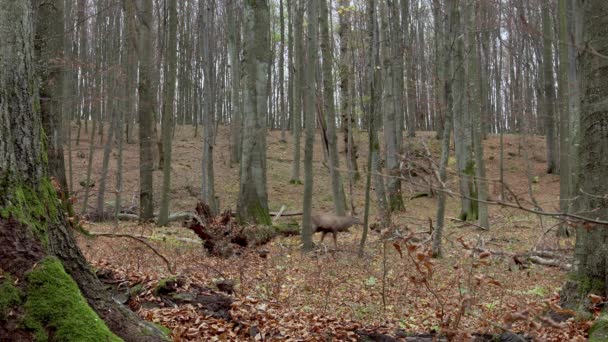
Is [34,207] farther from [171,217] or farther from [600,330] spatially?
[171,217]

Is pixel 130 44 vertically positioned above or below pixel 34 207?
above

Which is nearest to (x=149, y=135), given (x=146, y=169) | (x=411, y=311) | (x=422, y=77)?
(x=146, y=169)

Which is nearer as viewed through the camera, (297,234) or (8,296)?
(8,296)

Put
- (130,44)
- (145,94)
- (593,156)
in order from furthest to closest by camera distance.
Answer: (130,44) < (145,94) < (593,156)

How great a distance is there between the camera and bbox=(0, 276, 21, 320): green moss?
2576 millimetres

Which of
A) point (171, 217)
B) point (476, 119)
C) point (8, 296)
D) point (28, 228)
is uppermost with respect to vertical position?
point (476, 119)

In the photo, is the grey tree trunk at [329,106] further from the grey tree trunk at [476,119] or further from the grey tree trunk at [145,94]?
the grey tree trunk at [145,94]

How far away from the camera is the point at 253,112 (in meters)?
12.1

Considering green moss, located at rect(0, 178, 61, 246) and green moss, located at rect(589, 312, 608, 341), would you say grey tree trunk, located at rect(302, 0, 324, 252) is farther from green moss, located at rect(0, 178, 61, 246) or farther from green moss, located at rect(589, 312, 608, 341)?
green moss, located at rect(0, 178, 61, 246)

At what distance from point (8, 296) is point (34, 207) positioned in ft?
1.68

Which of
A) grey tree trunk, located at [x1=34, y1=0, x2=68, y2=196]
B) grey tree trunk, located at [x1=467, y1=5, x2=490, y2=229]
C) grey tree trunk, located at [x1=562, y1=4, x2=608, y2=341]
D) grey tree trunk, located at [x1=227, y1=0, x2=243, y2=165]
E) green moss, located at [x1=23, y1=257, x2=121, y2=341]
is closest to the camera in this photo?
green moss, located at [x1=23, y1=257, x2=121, y2=341]

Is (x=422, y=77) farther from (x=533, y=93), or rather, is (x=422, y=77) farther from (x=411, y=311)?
(x=411, y=311)

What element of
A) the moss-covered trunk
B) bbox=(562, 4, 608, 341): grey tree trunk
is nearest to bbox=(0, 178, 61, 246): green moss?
the moss-covered trunk

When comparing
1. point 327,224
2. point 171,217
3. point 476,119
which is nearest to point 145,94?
point 171,217
